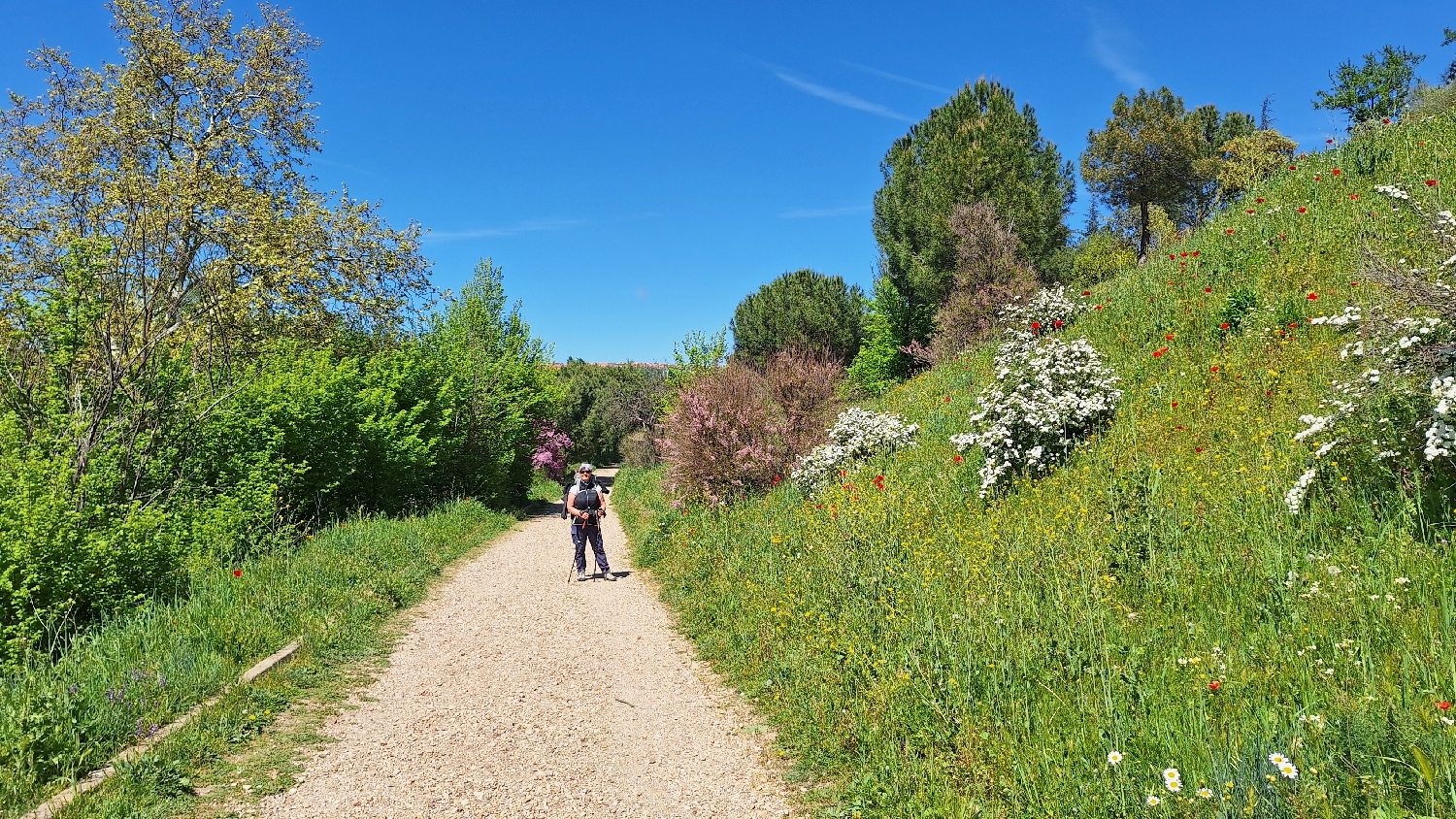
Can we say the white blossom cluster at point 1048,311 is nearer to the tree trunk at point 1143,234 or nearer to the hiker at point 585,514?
the hiker at point 585,514

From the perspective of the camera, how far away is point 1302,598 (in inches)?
146

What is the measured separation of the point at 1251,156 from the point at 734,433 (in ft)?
98.4

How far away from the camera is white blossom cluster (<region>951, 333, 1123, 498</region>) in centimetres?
730

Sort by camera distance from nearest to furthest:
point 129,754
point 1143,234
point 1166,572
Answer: point 129,754, point 1166,572, point 1143,234

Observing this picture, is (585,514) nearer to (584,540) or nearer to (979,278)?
(584,540)

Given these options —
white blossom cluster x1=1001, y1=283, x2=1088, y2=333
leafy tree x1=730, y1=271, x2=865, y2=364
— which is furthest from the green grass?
leafy tree x1=730, y1=271, x2=865, y2=364

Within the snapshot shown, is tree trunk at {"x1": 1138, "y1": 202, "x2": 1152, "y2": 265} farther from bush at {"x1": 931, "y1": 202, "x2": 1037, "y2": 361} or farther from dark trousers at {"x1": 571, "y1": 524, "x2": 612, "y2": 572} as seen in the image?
dark trousers at {"x1": 571, "y1": 524, "x2": 612, "y2": 572}

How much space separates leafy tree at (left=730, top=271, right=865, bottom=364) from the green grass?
33.7 m

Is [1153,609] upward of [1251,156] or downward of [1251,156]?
downward

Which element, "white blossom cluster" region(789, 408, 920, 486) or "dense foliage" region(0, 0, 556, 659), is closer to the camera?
"dense foliage" region(0, 0, 556, 659)

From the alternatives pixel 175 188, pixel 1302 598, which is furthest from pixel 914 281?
pixel 1302 598

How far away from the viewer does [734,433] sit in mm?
12430

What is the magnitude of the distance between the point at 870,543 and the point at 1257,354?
4.38 m

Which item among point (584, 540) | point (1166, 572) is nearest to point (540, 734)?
point (1166, 572)
